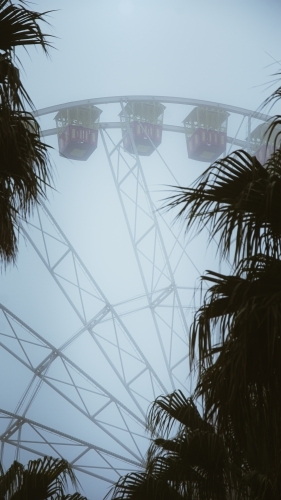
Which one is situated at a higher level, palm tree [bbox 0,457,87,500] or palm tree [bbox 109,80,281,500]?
palm tree [bbox 109,80,281,500]

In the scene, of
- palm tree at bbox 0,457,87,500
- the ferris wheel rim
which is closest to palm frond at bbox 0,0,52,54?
palm tree at bbox 0,457,87,500

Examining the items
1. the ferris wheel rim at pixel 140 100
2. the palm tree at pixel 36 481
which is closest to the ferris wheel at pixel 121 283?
the ferris wheel rim at pixel 140 100

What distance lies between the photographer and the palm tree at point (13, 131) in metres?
5.00

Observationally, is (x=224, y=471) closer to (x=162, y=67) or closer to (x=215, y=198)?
(x=215, y=198)

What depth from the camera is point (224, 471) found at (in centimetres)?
702

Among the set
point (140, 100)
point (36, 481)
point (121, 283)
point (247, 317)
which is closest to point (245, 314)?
point (247, 317)

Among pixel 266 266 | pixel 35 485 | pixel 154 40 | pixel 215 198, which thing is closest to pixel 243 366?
pixel 266 266

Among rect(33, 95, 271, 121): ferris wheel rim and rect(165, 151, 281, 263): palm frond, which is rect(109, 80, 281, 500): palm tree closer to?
A: rect(165, 151, 281, 263): palm frond

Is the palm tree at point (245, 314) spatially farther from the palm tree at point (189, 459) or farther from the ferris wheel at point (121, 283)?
the ferris wheel at point (121, 283)

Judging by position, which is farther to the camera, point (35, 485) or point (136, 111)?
point (136, 111)

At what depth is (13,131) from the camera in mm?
4910

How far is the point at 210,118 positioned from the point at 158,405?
17961 millimetres

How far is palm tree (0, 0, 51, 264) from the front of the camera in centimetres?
500

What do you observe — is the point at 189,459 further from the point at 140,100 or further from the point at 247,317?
the point at 140,100
